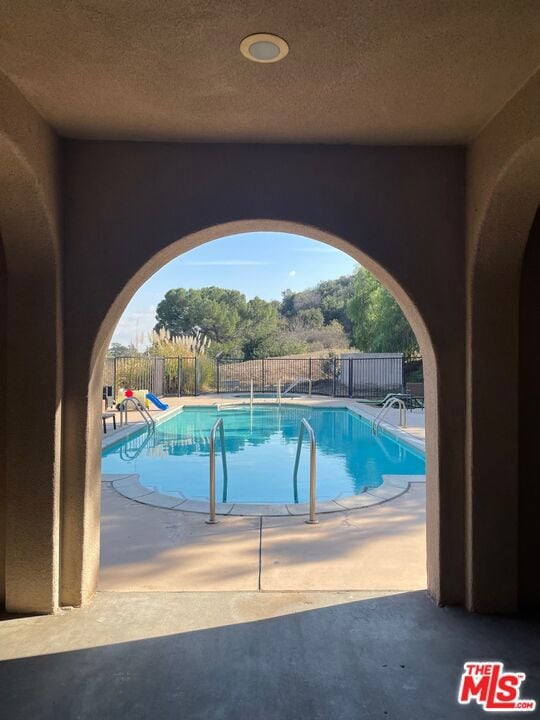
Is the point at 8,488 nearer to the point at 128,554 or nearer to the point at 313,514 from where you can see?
the point at 128,554

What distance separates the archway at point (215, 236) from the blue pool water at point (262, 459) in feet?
11.9

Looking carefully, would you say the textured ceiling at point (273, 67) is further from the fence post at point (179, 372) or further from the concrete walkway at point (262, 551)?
the fence post at point (179, 372)

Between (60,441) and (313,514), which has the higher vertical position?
(60,441)

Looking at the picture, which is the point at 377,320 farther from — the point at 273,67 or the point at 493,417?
the point at 273,67

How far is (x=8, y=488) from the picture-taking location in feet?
9.91

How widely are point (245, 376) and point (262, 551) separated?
2122cm

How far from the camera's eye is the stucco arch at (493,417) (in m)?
3.06

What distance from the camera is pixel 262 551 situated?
4.20 m

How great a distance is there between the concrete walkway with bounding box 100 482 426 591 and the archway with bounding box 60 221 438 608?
21.9 inches

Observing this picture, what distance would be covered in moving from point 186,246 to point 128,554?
2.53 metres

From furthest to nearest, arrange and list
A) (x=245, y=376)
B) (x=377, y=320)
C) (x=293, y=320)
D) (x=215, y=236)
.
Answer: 1. (x=293, y=320)
2. (x=245, y=376)
3. (x=377, y=320)
4. (x=215, y=236)

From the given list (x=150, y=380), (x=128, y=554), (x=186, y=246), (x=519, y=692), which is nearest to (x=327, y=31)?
(x=186, y=246)

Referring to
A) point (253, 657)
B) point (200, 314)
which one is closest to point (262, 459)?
point (253, 657)

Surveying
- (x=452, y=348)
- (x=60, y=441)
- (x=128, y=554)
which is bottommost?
(x=128, y=554)
